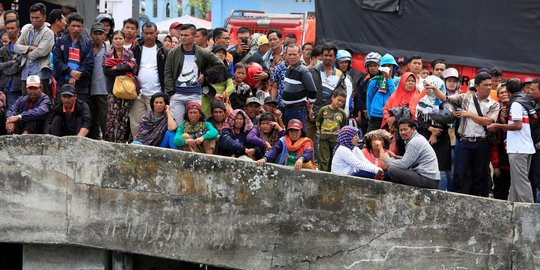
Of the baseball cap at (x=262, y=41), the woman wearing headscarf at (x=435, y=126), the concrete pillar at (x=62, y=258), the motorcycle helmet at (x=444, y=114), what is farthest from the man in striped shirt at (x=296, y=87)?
the concrete pillar at (x=62, y=258)

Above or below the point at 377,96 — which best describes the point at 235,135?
below

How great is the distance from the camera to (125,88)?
1058 centimetres

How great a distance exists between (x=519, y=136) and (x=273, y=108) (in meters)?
2.85

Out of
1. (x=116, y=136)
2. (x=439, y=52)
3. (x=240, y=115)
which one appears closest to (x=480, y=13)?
(x=439, y=52)

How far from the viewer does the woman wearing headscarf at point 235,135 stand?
992 centimetres

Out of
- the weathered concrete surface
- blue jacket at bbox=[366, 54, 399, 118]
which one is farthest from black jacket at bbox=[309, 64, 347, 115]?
the weathered concrete surface

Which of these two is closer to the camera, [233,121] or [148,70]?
[233,121]

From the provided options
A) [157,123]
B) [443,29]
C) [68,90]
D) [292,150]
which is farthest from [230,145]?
[443,29]

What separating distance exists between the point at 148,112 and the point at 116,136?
0.58 metres

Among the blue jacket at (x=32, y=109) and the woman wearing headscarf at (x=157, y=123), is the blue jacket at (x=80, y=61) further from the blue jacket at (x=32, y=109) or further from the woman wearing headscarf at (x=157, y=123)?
the woman wearing headscarf at (x=157, y=123)

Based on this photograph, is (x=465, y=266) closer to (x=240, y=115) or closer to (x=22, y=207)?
(x=240, y=115)

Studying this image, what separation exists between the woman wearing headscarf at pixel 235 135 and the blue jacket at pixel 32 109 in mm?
2046

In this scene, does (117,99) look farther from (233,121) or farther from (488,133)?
(488,133)

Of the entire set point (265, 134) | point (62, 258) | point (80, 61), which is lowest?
point (62, 258)
